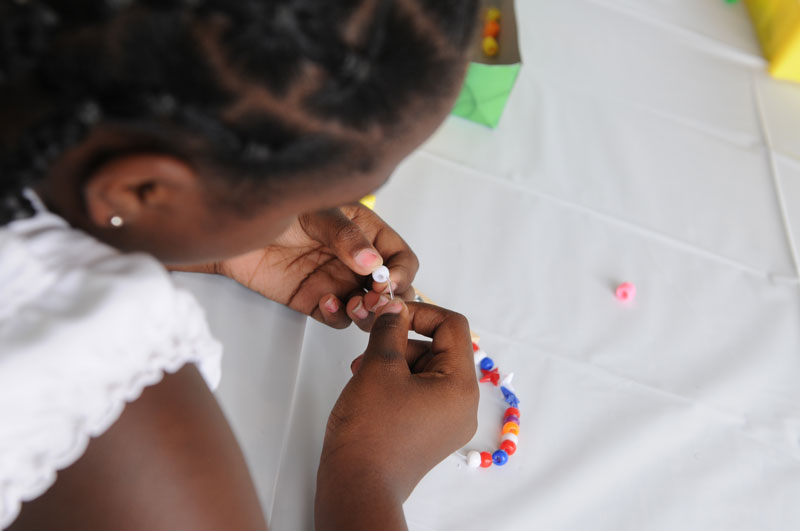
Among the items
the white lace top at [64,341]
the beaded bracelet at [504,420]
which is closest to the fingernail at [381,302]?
the beaded bracelet at [504,420]

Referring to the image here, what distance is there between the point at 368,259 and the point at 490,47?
0.67 meters

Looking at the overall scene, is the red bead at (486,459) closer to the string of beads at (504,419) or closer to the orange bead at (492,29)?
the string of beads at (504,419)

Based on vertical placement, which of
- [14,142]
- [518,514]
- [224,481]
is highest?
[14,142]

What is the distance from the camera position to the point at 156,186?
15.5 inches

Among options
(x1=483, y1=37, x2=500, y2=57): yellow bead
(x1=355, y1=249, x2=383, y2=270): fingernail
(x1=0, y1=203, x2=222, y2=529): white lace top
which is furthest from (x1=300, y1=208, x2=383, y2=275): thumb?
(x1=483, y1=37, x2=500, y2=57): yellow bead

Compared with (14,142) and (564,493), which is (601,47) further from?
(14,142)

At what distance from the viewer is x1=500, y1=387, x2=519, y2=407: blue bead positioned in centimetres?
74

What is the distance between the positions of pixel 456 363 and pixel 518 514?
16 centimetres

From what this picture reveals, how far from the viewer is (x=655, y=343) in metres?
0.85

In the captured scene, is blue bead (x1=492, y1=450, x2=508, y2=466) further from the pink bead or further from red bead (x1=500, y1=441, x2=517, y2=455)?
the pink bead

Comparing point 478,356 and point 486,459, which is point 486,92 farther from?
point 486,459

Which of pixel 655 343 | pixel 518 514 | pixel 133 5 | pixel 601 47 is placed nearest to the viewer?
pixel 133 5

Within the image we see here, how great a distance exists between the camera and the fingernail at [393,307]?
26.7 inches

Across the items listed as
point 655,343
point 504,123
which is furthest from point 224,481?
point 504,123
